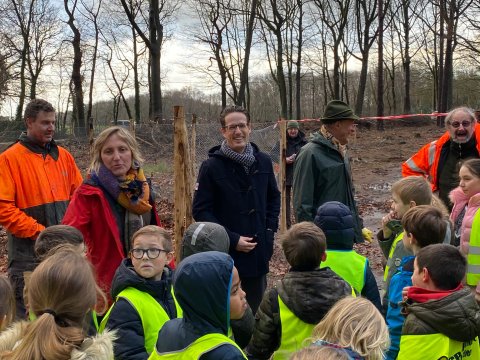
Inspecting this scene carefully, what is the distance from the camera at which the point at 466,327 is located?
7.86 ft

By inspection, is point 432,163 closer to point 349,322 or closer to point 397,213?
point 397,213

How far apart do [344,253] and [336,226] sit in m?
0.19

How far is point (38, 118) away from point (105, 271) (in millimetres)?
1522

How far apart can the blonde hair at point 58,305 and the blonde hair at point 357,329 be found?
0.98 meters

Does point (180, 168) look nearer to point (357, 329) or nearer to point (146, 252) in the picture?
point (146, 252)

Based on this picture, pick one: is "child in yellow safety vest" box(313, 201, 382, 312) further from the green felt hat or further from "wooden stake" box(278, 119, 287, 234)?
the green felt hat

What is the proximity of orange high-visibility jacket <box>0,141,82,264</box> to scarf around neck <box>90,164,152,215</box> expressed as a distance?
36.9 inches

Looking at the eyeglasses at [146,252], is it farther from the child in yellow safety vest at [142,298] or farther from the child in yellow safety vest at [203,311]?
the child in yellow safety vest at [203,311]

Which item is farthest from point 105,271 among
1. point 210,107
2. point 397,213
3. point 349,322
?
point 210,107

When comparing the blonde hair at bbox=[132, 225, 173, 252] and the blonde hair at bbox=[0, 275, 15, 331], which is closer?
the blonde hair at bbox=[0, 275, 15, 331]

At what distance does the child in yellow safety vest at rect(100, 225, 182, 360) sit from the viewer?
2.41 metres

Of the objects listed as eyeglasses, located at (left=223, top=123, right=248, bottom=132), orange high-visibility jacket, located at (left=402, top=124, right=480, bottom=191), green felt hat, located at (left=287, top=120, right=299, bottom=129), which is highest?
green felt hat, located at (left=287, top=120, right=299, bottom=129)

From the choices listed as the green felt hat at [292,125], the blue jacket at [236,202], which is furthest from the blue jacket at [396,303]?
the green felt hat at [292,125]

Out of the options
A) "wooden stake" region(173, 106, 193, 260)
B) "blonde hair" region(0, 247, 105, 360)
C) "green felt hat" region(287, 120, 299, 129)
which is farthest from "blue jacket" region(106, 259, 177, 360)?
"green felt hat" region(287, 120, 299, 129)
